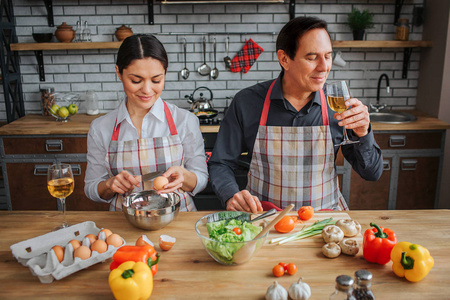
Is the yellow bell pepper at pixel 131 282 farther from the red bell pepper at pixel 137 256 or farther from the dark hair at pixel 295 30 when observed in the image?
the dark hair at pixel 295 30

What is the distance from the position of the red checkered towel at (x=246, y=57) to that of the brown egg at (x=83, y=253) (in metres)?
2.98

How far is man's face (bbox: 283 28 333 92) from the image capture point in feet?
6.26

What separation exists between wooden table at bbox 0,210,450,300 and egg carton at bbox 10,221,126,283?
4 cm

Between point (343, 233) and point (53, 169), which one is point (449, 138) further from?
point (53, 169)

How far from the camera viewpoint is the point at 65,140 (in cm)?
349

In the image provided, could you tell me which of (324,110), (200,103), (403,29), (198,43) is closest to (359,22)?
(403,29)

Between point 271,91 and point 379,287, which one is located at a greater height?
point 271,91

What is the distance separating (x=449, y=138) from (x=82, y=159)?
10.7 ft

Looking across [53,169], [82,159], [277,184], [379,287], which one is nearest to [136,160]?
[53,169]

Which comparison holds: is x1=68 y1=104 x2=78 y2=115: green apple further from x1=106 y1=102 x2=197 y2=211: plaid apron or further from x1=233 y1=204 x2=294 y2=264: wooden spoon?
x1=233 y1=204 x2=294 y2=264: wooden spoon

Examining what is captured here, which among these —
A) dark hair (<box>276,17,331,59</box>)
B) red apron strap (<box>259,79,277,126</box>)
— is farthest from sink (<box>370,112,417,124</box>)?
dark hair (<box>276,17,331,59</box>)

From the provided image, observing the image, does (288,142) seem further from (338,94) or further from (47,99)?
(47,99)

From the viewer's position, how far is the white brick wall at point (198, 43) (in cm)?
395

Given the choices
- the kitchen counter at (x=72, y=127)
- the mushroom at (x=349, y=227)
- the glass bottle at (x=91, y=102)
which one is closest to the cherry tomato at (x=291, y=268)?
the mushroom at (x=349, y=227)
